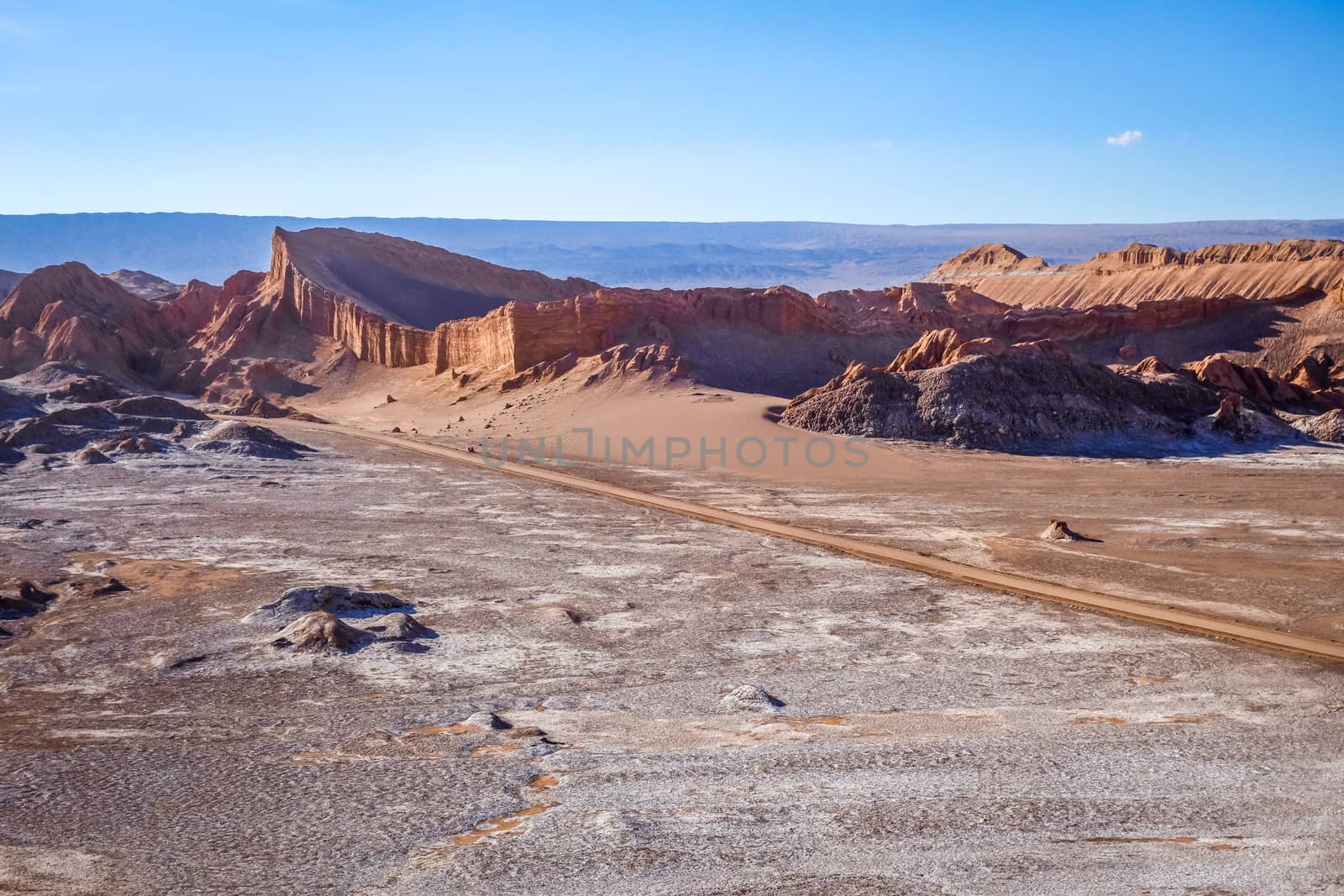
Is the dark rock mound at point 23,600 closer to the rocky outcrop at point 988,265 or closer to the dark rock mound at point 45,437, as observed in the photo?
the dark rock mound at point 45,437

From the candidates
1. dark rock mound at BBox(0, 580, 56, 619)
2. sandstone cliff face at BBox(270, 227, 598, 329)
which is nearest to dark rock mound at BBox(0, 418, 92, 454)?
dark rock mound at BBox(0, 580, 56, 619)

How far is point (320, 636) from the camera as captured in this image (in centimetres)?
1162

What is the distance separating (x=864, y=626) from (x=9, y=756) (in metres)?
8.12

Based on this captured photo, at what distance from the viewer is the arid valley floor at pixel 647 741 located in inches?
273

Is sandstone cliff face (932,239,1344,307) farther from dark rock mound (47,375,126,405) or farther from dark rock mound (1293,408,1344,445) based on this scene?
dark rock mound (47,375,126,405)

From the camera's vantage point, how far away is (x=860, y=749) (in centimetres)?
894

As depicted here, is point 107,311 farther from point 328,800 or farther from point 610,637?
point 328,800

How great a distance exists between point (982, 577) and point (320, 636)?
8456mm

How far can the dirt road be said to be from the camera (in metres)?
12.4

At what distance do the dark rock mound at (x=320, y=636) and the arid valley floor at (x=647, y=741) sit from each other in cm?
20

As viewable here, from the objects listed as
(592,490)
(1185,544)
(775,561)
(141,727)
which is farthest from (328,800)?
(592,490)

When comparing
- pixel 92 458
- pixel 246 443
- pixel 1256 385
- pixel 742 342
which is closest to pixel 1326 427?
pixel 1256 385

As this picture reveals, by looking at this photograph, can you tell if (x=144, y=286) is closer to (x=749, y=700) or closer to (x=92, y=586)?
(x=92, y=586)

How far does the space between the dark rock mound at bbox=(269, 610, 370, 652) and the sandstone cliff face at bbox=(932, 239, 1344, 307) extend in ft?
153
